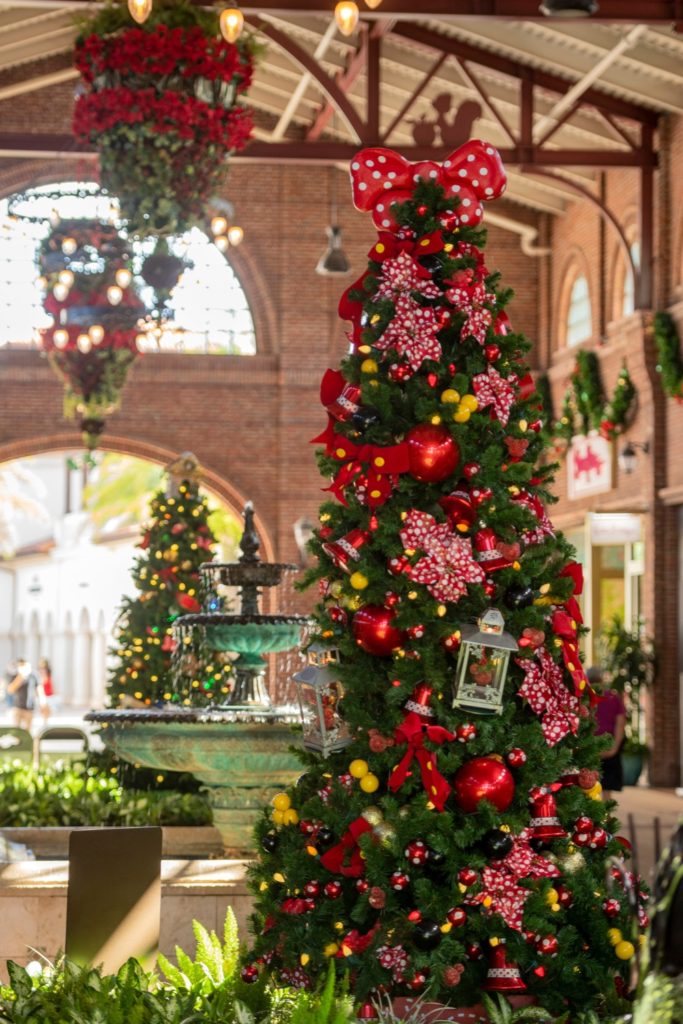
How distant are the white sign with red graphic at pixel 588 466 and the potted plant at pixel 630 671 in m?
2.20

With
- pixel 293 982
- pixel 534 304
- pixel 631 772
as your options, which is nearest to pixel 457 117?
pixel 631 772

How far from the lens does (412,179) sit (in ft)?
14.4

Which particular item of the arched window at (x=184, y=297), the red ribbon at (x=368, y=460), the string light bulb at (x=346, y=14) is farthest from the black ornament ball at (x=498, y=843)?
the arched window at (x=184, y=297)

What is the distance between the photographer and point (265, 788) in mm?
7145

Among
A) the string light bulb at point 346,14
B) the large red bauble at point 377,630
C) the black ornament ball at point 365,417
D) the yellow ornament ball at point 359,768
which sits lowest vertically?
the yellow ornament ball at point 359,768

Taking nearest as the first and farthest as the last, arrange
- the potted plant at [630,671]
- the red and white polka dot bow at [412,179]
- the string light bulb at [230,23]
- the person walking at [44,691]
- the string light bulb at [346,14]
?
1. the red and white polka dot bow at [412,179]
2. the string light bulb at [230,23]
3. the string light bulb at [346,14]
4. the potted plant at [630,671]
5. the person walking at [44,691]

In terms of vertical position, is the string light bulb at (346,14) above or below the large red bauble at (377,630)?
above

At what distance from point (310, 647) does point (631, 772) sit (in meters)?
12.6

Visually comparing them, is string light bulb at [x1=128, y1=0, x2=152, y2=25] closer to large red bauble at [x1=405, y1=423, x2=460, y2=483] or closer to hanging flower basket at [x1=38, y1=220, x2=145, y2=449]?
large red bauble at [x1=405, y1=423, x2=460, y2=483]

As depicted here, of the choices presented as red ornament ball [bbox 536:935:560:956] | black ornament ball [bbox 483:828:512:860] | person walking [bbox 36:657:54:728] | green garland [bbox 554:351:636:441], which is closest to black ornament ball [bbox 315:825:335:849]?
black ornament ball [bbox 483:828:512:860]

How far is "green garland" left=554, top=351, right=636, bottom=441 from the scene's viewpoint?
1727 centimetres

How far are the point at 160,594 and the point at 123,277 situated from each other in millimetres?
2682

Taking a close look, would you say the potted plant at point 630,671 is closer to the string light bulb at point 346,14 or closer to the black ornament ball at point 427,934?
the string light bulb at point 346,14

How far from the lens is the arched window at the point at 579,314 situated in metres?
19.5
